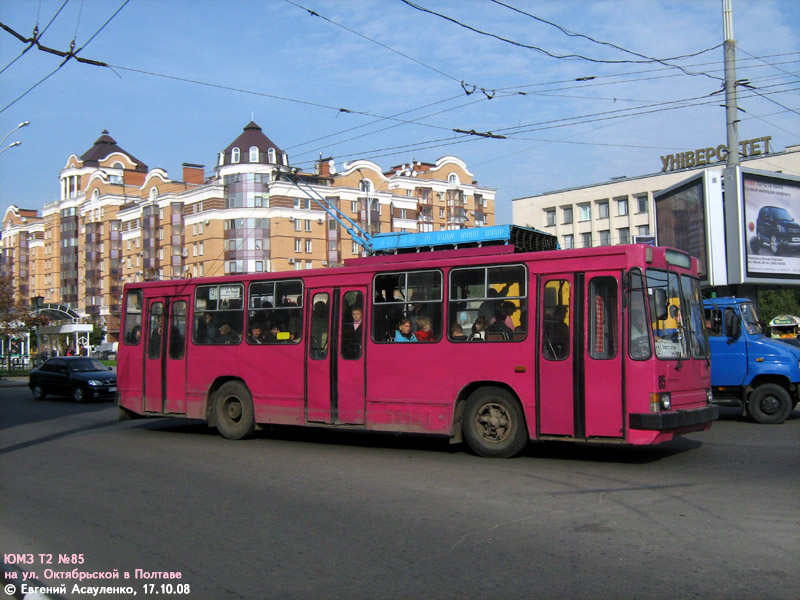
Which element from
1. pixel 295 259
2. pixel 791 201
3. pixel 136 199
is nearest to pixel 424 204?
pixel 295 259

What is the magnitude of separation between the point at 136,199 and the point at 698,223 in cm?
7546

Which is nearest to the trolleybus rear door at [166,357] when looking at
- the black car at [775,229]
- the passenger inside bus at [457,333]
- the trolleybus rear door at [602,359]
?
the passenger inside bus at [457,333]

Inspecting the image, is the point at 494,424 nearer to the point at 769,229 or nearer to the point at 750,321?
the point at 750,321

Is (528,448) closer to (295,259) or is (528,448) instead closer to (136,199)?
(295,259)

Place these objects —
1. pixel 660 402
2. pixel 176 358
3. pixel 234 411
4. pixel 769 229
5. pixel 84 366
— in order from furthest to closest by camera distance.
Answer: pixel 84 366
pixel 769 229
pixel 176 358
pixel 234 411
pixel 660 402

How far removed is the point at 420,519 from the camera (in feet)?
23.5

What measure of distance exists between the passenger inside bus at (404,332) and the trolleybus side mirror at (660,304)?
3.50 metres

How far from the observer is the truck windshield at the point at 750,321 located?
46.3ft

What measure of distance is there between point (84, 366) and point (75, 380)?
3.61 feet

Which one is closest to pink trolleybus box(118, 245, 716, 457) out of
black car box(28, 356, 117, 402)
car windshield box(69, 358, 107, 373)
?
black car box(28, 356, 117, 402)

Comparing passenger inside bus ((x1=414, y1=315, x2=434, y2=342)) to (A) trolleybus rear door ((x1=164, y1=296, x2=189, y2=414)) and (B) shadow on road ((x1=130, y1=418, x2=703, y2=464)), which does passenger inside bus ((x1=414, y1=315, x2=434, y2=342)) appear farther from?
(A) trolleybus rear door ((x1=164, y1=296, x2=189, y2=414))

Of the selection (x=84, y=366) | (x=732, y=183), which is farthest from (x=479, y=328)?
(x=84, y=366)

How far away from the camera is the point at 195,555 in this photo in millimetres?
6102

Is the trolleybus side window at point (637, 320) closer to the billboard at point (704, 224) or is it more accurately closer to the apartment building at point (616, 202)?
the billboard at point (704, 224)
